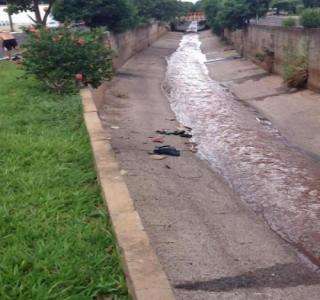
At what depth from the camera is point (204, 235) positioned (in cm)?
544

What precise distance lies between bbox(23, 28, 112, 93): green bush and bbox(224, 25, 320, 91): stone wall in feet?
22.0

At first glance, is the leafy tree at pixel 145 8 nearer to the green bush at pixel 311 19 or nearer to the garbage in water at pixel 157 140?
the green bush at pixel 311 19

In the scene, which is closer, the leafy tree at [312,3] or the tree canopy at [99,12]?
the tree canopy at [99,12]

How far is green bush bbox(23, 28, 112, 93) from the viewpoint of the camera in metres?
11.1

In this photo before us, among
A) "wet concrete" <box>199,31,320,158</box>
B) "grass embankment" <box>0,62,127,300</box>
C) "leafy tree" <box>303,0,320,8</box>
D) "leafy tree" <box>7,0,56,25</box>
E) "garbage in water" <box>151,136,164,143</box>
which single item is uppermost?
"leafy tree" <box>7,0,56,25</box>

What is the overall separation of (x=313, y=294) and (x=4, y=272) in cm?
251

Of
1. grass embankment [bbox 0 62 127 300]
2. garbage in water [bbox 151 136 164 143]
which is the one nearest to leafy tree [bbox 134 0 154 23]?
garbage in water [bbox 151 136 164 143]

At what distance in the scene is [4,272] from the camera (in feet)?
12.0

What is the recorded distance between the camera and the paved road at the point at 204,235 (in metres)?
4.36

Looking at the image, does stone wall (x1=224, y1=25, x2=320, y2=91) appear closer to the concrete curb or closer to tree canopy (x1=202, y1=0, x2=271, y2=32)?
tree canopy (x1=202, y1=0, x2=271, y2=32)

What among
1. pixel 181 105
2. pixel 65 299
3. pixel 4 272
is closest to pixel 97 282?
pixel 65 299

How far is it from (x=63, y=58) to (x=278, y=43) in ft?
37.9

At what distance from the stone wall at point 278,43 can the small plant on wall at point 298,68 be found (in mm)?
118

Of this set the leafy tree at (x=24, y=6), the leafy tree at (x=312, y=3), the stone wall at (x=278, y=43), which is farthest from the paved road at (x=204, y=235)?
the leafy tree at (x=312, y=3)
